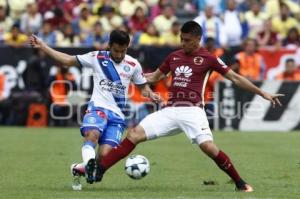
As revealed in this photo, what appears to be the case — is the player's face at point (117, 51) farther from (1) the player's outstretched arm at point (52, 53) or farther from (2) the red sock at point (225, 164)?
(2) the red sock at point (225, 164)

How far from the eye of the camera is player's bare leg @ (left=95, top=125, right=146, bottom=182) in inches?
439

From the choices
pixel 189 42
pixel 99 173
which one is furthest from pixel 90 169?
pixel 189 42

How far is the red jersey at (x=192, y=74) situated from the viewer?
447 inches

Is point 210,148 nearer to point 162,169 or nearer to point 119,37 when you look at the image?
point 119,37

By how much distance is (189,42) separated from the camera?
11227 mm

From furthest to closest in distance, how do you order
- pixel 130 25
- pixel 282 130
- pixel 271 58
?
pixel 130 25, pixel 271 58, pixel 282 130

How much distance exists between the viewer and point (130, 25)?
26.4 meters

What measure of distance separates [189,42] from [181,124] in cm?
100

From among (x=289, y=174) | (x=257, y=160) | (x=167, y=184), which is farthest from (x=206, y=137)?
(x=257, y=160)

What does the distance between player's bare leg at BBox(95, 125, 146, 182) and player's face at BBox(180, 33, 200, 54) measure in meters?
1.11

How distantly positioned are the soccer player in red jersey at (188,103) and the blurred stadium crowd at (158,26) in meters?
11.4

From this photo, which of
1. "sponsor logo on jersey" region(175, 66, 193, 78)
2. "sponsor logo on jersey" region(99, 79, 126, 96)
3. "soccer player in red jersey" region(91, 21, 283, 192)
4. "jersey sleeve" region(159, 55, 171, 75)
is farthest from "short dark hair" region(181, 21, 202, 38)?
"sponsor logo on jersey" region(99, 79, 126, 96)

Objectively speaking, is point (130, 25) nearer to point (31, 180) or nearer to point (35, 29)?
point (35, 29)

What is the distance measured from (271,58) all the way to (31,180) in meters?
13.4
